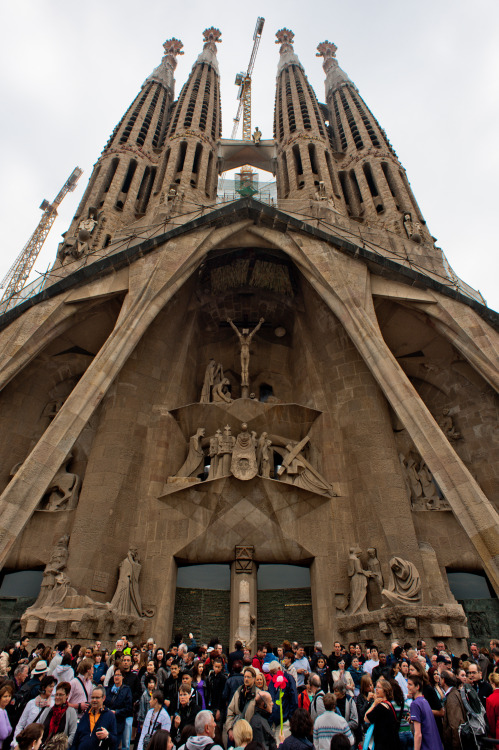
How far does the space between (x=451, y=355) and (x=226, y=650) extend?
9176 millimetres

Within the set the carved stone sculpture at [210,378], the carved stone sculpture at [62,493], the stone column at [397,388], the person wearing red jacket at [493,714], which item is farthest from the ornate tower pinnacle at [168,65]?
the person wearing red jacket at [493,714]

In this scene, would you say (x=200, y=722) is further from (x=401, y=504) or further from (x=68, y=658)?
(x=401, y=504)

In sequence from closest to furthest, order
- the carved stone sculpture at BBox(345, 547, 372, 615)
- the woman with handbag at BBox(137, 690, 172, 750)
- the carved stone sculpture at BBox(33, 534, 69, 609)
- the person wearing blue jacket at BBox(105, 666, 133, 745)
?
the woman with handbag at BBox(137, 690, 172, 750) → the person wearing blue jacket at BBox(105, 666, 133, 745) → the carved stone sculpture at BBox(33, 534, 69, 609) → the carved stone sculpture at BBox(345, 547, 372, 615)

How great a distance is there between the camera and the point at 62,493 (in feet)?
37.4

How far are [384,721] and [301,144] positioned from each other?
23597mm

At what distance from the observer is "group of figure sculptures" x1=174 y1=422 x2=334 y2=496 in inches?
463

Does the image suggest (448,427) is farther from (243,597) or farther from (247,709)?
(247,709)

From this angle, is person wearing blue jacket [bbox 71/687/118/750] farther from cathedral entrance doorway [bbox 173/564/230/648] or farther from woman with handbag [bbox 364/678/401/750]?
cathedral entrance doorway [bbox 173/564/230/648]

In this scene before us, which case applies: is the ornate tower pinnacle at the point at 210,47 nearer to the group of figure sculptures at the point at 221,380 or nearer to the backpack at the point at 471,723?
the group of figure sculptures at the point at 221,380

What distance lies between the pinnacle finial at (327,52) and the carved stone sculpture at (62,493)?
104ft

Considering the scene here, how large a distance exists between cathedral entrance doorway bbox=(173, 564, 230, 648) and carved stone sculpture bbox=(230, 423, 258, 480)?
91.1 inches

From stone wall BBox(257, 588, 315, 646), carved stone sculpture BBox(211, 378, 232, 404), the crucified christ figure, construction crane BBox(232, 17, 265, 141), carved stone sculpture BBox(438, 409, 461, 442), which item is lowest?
stone wall BBox(257, 588, 315, 646)

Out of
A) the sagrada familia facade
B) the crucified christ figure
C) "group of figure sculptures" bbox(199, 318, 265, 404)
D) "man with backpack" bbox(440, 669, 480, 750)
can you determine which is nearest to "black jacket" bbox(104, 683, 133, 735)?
"man with backpack" bbox(440, 669, 480, 750)

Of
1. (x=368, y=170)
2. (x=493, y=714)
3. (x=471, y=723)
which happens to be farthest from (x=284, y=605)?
Answer: (x=368, y=170)
